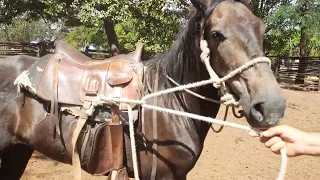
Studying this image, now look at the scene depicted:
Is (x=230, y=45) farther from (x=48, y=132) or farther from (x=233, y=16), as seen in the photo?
(x=48, y=132)

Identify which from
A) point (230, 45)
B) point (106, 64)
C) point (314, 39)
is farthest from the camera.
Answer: point (314, 39)

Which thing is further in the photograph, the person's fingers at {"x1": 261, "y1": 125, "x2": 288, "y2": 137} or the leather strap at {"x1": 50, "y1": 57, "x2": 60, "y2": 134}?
the leather strap at {"x1": 50, "y1": 57, "x2": 60, "y2": 134}

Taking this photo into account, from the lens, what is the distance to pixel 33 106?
259cm

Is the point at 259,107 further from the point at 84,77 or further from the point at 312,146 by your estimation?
the point at 84,77

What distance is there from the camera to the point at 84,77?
2.50 m

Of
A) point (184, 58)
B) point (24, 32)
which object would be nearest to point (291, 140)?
point (184, 58)

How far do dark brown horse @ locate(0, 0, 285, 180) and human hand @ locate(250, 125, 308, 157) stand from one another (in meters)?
0.07

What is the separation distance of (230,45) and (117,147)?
1035 mm

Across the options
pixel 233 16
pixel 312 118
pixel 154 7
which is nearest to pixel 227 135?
pixel 312 118

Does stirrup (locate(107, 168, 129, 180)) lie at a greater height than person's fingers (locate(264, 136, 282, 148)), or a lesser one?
lesser

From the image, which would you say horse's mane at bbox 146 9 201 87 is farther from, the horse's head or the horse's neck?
the horse's head

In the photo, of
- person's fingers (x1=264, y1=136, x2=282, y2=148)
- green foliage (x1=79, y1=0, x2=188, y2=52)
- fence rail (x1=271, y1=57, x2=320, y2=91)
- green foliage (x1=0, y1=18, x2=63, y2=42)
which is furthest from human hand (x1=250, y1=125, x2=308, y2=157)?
green foliage (x1=0, y1=18, x2=63, y2=42)

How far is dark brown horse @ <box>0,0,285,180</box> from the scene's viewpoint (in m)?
1.78

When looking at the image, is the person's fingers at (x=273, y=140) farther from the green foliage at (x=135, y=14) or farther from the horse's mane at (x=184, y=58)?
the green foliage at (x=135, y=14)
